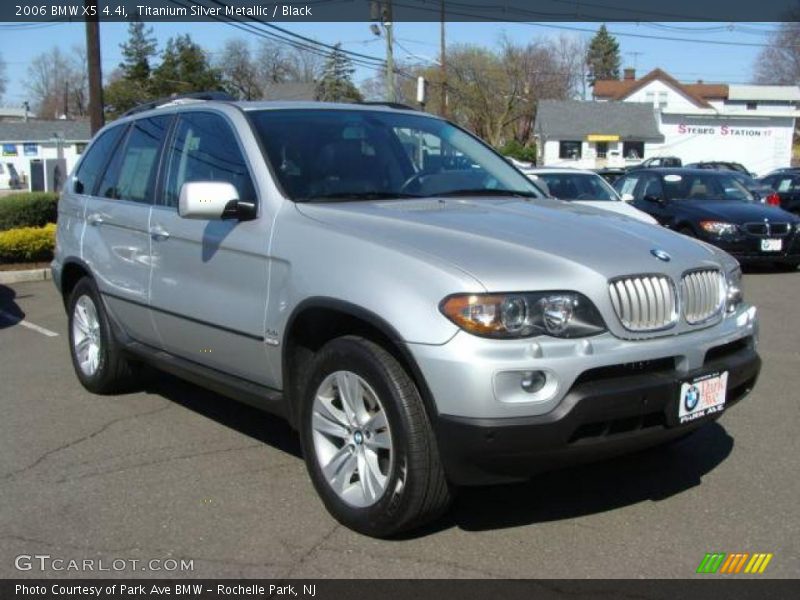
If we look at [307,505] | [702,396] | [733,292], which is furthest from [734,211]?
[307,505]

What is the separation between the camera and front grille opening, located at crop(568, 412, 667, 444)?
3186 mm

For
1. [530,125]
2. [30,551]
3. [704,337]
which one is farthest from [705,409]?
[530,125]

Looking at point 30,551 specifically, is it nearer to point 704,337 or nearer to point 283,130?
point 283,130

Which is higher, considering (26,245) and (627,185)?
(627,185)

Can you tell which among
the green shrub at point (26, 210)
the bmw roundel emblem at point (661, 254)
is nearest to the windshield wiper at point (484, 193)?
the bmw roundel emblem at point (661, 254)

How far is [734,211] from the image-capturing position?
1238 centimetres

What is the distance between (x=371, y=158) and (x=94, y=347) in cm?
259

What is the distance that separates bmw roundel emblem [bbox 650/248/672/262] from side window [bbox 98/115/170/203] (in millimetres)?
2923

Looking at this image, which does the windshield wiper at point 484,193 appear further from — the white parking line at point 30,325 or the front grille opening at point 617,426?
the white parking line at point 30,325

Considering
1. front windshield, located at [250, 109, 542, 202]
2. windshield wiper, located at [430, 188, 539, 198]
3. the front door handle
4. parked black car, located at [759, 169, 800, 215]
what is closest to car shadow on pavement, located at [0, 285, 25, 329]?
the front door handle

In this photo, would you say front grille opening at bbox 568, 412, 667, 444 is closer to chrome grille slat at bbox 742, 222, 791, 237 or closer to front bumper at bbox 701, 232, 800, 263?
front bumper at bbox 701, 232, 800, 263

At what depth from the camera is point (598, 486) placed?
4160mm

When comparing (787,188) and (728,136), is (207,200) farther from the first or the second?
(728,136)

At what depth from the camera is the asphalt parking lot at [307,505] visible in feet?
11.2
